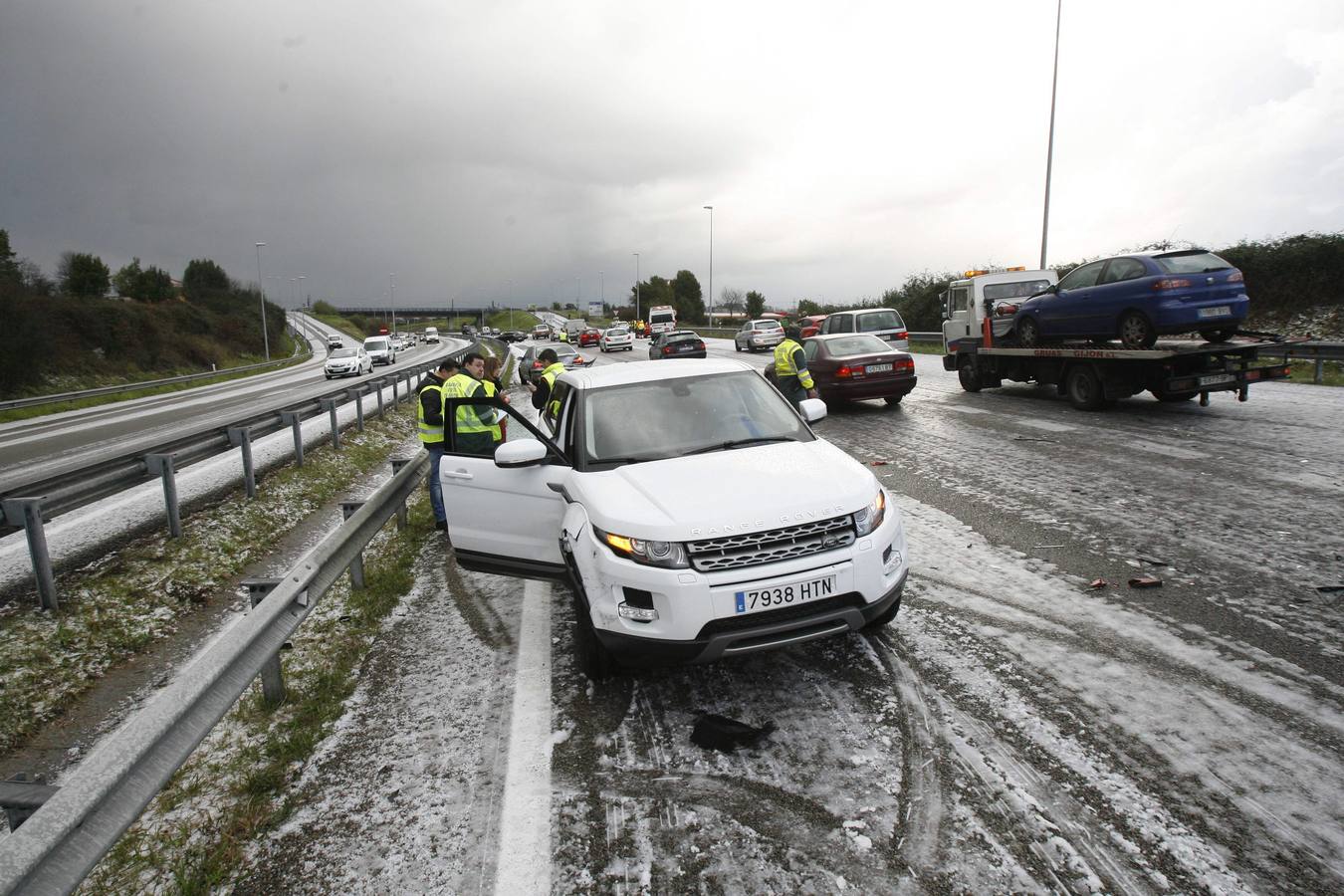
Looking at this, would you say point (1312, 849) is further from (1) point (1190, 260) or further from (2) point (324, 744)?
(1) point (1190, 260)

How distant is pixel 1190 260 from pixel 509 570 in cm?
1152

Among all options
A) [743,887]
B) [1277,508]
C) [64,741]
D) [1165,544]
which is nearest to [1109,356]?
[1277,508]

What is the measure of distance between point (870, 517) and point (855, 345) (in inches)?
461

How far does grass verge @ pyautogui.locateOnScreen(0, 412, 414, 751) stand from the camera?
15.6 feet

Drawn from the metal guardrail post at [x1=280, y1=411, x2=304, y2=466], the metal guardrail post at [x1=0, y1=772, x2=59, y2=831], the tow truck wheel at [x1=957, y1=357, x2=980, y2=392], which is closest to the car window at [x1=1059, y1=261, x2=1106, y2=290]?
the tow truck wheel at [x1=957, y1=357, x2=980, y2=392]

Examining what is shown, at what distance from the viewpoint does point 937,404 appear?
1497cm

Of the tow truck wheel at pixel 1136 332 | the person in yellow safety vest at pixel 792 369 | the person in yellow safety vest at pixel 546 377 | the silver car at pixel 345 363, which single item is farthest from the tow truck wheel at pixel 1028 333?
the silver car at pixel 345 363

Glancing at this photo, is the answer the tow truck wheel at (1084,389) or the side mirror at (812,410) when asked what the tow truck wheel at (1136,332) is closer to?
the tow truck wheel at (1084,389)

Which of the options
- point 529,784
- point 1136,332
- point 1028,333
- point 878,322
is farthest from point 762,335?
point 529,784

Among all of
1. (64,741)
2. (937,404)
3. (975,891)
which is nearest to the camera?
(975,891)

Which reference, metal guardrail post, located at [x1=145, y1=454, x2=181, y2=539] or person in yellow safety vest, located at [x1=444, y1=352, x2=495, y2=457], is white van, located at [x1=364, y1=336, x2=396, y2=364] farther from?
person in yellow safety vest, located at [x1=444, y1=352, x2=495, y2=457]

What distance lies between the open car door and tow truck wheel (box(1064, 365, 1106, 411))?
1099 centimetres

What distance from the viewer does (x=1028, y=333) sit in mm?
14703

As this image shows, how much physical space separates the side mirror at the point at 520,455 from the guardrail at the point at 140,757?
1213 mm
